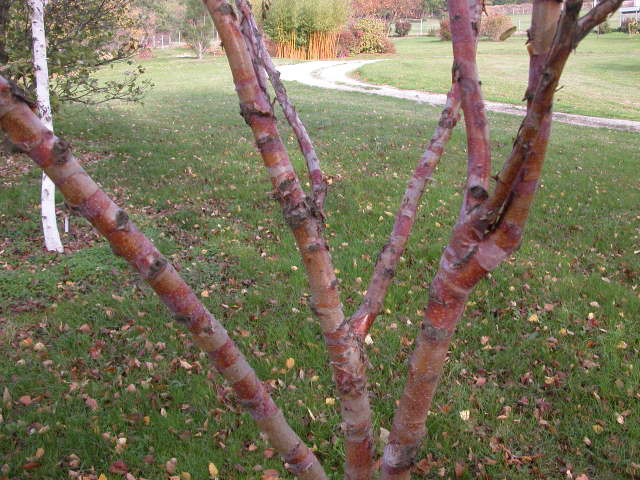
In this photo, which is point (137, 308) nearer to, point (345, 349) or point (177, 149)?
point (345, 349)

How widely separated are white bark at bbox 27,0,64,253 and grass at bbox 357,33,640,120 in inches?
503

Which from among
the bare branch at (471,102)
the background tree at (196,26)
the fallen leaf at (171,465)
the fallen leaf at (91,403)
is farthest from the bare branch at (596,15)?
the background tree at (196,26)

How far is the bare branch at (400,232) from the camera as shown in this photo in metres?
1.91

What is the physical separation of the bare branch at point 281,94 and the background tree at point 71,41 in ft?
21.8

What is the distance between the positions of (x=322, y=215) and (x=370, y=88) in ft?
81.2

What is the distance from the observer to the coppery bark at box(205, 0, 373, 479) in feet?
4.10

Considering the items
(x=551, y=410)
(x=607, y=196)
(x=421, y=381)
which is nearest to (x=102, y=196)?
(x=421, y=381)

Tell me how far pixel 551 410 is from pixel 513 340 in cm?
85

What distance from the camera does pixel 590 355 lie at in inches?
169

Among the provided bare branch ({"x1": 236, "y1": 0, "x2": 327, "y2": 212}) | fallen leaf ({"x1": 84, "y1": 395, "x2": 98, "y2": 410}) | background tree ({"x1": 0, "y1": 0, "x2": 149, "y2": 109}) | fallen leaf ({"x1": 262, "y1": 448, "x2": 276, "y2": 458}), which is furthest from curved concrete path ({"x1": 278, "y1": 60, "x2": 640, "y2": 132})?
bare branch ({"x1": 236, "y1": 0, "x2": 327, "y2": 212})

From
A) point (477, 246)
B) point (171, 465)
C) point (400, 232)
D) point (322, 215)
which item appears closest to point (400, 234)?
point (400, 232)

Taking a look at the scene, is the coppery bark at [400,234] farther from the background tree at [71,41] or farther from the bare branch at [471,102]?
the background tree at [71,41]

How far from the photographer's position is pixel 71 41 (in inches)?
330

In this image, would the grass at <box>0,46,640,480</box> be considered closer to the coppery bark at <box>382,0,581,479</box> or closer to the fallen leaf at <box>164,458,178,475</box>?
the fallen leaf at <box>164,458,178,475</box>
